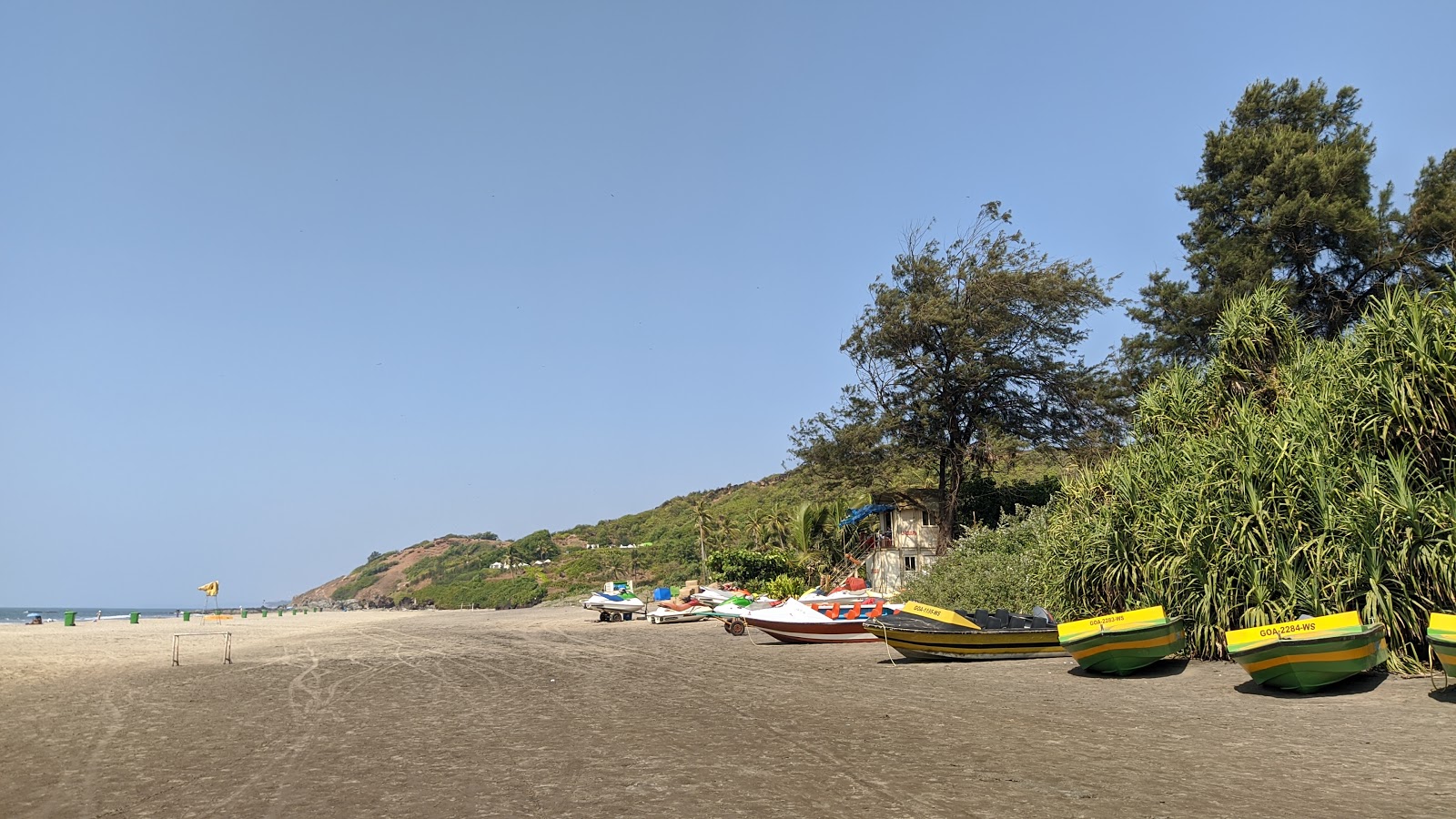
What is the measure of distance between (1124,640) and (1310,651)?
314 centimetres

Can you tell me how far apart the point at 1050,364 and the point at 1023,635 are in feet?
77.1

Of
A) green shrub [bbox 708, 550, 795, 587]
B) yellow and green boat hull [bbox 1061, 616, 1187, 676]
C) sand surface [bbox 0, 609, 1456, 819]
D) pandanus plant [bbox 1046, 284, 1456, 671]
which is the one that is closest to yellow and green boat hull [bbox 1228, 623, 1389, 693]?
sand surface [bbox 0, 609, 1456, 819]

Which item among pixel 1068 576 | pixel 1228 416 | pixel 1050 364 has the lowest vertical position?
pixel 1068 576

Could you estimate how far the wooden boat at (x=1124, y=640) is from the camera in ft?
47.6

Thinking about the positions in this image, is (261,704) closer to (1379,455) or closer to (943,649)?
(943,649)

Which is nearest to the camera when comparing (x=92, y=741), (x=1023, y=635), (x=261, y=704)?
(x=92, y=741)

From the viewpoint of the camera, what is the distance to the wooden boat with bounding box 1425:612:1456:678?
10.6 metres

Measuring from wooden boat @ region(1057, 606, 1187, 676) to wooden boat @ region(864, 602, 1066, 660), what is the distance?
2726 millimetres

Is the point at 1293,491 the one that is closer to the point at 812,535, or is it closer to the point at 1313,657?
the point at 1313,657

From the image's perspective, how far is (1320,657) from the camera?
38.6 ft

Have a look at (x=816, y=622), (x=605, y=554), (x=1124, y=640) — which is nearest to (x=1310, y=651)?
(x=1124, y=640)

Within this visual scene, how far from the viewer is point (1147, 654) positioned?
14656 mm

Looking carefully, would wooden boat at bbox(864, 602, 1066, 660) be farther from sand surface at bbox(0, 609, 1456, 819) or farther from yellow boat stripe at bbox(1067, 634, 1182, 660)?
yellow boat stripe at bbox(1067, 634, 1182, 660)

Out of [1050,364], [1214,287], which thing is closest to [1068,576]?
[1050,364]
